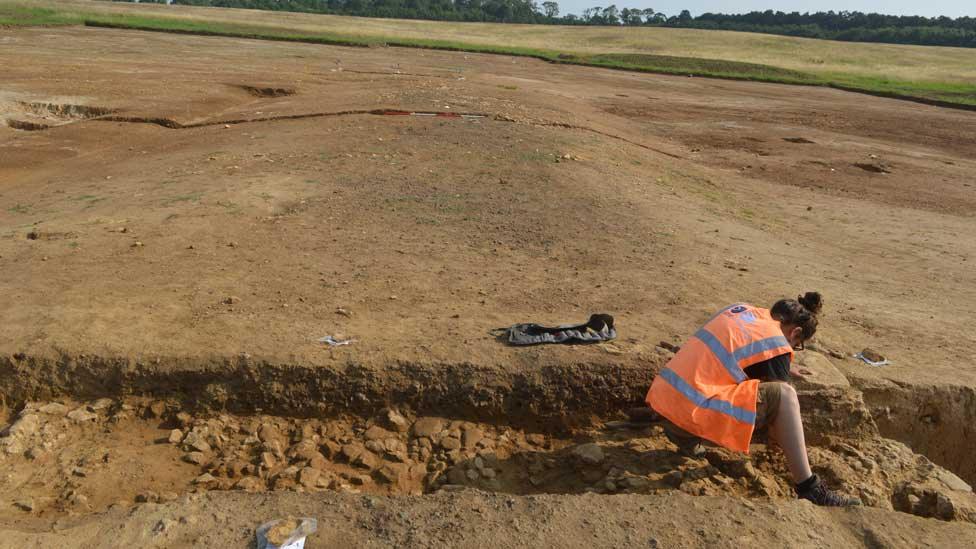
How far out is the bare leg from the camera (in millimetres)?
3854

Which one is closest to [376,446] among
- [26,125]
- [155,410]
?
[155,410]

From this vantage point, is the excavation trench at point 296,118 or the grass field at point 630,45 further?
the grass field at point 630,45

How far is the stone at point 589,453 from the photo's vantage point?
418cm

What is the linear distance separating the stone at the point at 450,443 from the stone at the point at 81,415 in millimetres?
1919

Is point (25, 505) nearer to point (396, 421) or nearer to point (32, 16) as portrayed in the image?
point (396, 421)

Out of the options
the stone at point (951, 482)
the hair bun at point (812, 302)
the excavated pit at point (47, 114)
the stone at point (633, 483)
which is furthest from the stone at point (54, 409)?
the excavated pit at point (47, 114)

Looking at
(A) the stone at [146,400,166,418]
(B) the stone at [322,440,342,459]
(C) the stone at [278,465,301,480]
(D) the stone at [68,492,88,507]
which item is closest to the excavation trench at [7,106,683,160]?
(A) the stone at [146,400,166,418]

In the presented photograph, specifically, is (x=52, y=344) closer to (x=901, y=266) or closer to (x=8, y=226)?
(x=8, y=226)

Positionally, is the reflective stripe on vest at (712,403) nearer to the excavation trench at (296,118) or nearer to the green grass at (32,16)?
the excavation trench at (296,118)

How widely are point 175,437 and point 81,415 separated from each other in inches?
22.0

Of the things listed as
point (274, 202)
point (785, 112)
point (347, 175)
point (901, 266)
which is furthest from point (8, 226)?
point (785, 112)

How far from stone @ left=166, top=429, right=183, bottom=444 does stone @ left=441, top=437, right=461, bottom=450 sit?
1417mm

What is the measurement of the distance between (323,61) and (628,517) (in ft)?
79.4

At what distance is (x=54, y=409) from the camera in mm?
4305
